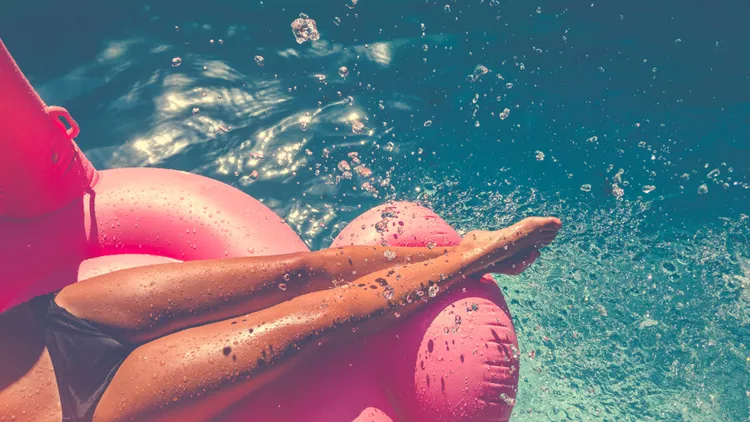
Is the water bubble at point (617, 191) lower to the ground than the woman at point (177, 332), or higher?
higher

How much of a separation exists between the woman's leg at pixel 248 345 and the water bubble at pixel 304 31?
7.26 feet

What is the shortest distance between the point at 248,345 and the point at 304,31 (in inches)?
102

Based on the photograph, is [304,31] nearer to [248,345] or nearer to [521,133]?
[521,133]

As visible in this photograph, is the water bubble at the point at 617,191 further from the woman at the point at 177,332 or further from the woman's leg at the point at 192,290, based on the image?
the woman's leg at the point at 192,290

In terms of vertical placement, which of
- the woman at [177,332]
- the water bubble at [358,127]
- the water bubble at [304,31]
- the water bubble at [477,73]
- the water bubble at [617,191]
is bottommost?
the woman at [177,332]

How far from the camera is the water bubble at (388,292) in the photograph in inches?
77.0

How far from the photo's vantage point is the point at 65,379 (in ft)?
5.40

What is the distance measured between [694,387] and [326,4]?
3.12 meters

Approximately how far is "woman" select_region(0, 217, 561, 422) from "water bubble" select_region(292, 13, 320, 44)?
7.22ft

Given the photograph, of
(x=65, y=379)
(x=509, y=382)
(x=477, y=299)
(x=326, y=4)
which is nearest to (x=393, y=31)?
(x=326, y=4)

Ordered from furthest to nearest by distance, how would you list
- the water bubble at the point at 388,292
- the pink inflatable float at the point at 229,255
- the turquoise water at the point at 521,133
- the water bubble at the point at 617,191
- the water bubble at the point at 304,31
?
1. the water bubble at the point at 304,31
2. the water bubble at the point at 617,191
3. the turquoise water at the point at 521,133
4. the water bubble at the point at 388,292
5. the pink inflatable float at the point at 229,255

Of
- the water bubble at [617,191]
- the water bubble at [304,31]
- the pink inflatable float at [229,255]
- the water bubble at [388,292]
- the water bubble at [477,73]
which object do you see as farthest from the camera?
the water bubble at [304,31]

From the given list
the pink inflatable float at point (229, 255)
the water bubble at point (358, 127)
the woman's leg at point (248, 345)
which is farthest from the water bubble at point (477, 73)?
the woman's leg at point (248, 345)

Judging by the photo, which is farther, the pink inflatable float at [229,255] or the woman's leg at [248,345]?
the pink inflatable float at [229,255]
